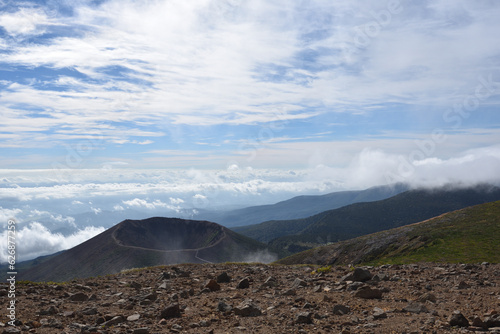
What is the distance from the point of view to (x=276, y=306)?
10.6 metres

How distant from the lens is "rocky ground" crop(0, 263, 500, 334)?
848 centimetres

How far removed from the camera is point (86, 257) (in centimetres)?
15050

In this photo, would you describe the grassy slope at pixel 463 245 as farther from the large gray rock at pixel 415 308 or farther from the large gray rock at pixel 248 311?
the large gray rock at pixel 248 311

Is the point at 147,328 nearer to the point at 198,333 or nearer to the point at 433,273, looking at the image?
the point at 198,333

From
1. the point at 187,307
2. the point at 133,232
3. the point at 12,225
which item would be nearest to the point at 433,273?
the point at 187,307

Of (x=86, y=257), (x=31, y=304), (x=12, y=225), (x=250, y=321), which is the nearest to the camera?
(x=250, y=321)

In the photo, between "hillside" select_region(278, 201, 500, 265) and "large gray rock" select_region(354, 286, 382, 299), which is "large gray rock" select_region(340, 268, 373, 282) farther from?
"hillside" select_region(278, 201, 500, 265)

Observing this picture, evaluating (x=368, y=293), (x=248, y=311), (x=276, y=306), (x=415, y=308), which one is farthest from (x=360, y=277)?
(x=248, y=311)

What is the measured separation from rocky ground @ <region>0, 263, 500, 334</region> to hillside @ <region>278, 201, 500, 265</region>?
20.7 meters

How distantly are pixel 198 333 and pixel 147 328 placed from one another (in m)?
1.45

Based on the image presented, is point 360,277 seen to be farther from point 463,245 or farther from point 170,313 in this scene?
point 463,245

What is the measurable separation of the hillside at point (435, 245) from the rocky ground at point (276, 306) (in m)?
20.7

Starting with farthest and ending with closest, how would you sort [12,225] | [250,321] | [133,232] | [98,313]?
[133,232], [12,225], [98,313], [250,321]

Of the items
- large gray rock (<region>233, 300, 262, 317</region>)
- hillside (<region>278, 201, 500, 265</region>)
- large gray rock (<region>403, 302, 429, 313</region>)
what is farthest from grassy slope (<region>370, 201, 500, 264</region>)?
large gray rock (<region>233, 300, 262, 317</region>)
